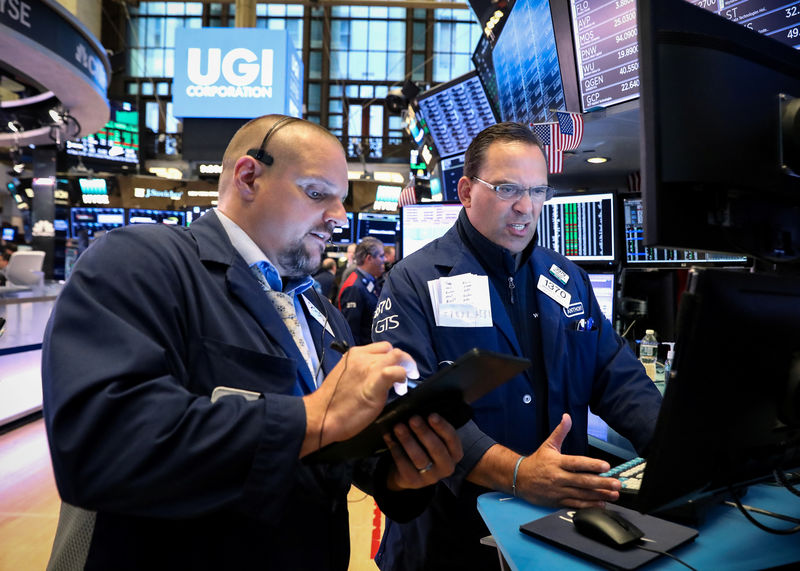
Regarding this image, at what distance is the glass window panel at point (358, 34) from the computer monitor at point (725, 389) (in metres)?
19.5

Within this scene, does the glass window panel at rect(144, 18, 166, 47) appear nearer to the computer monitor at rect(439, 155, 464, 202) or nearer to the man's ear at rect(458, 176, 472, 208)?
the computer monitor at rect(439, 155, 464, 202)

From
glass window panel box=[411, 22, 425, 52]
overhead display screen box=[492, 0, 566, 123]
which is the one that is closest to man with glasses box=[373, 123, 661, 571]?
overhead display screen box=[492, 0, 566, 123]

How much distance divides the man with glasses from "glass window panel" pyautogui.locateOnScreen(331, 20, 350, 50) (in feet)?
60.4

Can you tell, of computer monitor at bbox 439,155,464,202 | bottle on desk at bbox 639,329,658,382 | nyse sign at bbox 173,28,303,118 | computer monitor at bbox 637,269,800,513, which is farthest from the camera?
nyse sign at bbox 173,28,303,118

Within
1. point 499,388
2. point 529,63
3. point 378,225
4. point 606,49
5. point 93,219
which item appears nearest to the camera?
point 499,388

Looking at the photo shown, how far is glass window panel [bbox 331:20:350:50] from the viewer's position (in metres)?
18.7

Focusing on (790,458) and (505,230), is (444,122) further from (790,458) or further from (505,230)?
(790,458)

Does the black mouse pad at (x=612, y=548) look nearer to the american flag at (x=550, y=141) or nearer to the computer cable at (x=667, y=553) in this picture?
the computer cable at (x=667, y=553)

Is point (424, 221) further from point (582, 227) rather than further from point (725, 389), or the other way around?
point (725, 389)

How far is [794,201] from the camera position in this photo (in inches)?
39.9

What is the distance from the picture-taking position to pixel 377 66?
1862 centimetres

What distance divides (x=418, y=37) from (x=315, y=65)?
135 inches

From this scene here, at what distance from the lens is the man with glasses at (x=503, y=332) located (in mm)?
1590

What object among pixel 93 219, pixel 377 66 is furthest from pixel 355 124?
pixel 93 219
